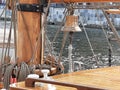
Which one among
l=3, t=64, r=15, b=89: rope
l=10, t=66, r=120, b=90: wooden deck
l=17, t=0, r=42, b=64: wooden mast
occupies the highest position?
l=17, t=0, r=42, b=64: wooden mast

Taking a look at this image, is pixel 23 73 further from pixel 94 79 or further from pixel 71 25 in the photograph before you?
pixel 94 79

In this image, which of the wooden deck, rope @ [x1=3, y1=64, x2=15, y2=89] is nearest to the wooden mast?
rope @ [x1=3, y1=64, x2=15, y2=89]

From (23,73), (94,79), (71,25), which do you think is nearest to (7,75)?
(23,73)

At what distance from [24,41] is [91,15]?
56.1 metres

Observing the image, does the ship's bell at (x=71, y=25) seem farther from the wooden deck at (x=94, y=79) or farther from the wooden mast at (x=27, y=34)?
the wooden deck at (x=94, y=79)

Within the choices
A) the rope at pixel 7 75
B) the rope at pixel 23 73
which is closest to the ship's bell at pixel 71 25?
the rope at pixel 23 73

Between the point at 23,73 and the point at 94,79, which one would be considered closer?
the point at 94,79

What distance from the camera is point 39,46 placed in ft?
14.6

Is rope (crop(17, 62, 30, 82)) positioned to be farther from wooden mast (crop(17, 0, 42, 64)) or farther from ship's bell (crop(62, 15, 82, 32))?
ship's bell (crop(62, 15, 82, 32))

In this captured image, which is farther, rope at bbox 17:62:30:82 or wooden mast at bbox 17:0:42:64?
wooden mast at bbox 17:0:42:64

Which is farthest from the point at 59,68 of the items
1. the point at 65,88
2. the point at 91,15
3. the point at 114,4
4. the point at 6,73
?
the point at 91,15

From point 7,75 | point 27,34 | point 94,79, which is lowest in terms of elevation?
point 7,75

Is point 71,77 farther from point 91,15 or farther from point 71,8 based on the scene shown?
point 91,15

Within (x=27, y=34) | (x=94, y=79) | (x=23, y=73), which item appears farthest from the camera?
(x=27, y=34)
